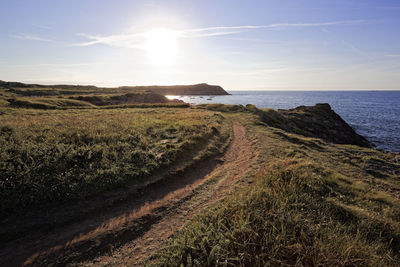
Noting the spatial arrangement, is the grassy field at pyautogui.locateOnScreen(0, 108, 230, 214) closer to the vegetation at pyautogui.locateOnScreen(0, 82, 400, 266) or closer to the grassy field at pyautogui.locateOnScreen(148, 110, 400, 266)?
the vegetation at pyautogui.locateOnScreen(0, 82, 400, 266)

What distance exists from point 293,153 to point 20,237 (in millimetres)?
15875

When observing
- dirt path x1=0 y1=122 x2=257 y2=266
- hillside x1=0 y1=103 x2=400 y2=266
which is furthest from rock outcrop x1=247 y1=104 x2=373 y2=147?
dirt path x1=0 y1=122 x2=257 y2=266

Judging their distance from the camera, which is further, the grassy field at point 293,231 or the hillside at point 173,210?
the hillside at point 173,210

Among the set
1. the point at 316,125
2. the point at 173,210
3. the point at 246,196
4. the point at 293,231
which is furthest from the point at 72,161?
the point at 316,125

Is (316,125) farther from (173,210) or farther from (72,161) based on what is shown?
(72,161)

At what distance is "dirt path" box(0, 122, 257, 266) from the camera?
488 centimetres

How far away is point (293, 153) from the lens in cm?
1429

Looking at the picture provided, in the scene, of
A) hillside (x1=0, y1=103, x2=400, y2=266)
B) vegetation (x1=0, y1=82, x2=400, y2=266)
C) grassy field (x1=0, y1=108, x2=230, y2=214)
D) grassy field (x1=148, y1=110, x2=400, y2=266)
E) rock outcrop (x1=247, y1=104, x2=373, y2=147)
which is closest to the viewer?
grassy field (x1=148, y1=110, x2=400, y2=266)

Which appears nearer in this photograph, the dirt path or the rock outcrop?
the dirt path

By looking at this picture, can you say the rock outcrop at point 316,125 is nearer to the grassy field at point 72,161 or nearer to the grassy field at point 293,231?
the grassy field at point 72,161

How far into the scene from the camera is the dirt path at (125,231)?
4.88 m

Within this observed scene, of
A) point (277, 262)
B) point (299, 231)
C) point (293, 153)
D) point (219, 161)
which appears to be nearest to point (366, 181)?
point (293, 153)

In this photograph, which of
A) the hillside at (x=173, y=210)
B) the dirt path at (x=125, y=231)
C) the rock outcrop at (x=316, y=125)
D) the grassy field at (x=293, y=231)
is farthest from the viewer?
the rock outcrop at (x=316, y=125)

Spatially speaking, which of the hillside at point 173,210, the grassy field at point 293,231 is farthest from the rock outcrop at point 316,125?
the grassy field at point 293,231
